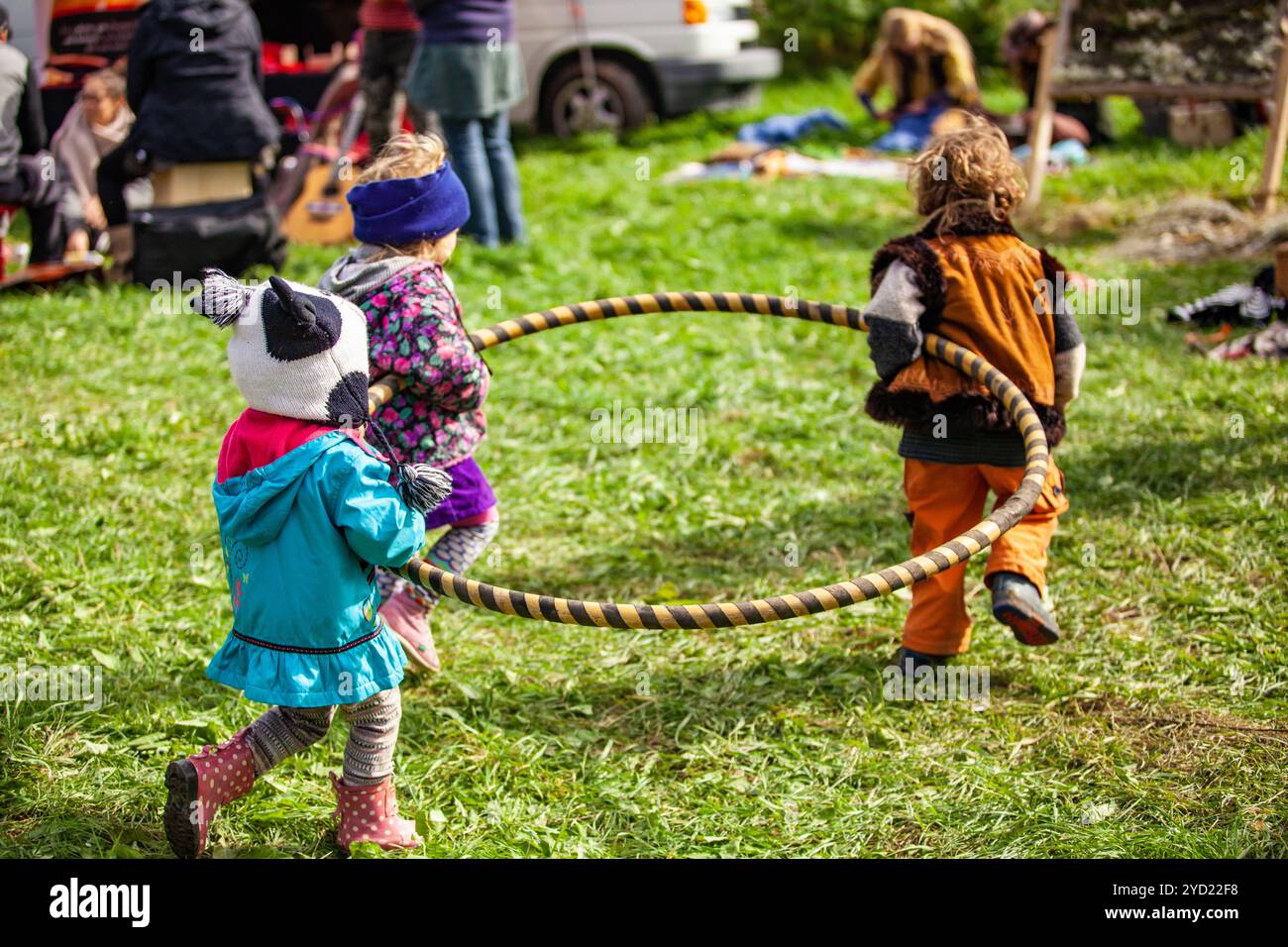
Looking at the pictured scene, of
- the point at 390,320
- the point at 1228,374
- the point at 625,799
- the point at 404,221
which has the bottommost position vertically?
the point at 625,799

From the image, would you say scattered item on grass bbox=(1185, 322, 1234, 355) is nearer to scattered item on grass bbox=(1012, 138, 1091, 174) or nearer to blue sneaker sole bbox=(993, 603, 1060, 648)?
blue sneaker sole bbox=(993, 603, 1060, 648)

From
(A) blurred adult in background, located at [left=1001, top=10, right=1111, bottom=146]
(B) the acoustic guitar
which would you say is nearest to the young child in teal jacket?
(B) the acoustic guitar

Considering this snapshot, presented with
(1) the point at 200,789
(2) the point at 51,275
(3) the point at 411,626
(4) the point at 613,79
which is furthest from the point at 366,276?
(4) the point at 613,79

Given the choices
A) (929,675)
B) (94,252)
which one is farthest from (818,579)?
(94,252)

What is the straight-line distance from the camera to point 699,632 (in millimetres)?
4832

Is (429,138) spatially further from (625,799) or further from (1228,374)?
(1228,374)

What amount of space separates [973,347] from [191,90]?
5851 mm

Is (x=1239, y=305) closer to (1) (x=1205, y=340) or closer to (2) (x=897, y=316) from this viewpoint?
(1) (x=1205, y=340)

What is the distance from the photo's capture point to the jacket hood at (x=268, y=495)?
122 inches

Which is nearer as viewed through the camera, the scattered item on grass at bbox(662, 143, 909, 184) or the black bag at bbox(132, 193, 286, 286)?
the black bag at bbox(132, 193, 286, 286)

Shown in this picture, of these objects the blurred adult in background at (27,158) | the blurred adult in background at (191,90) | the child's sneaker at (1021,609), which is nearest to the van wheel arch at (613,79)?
the blurred adult in background at (191,90)

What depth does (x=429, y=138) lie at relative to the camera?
426 cm

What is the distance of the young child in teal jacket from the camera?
310 cm
